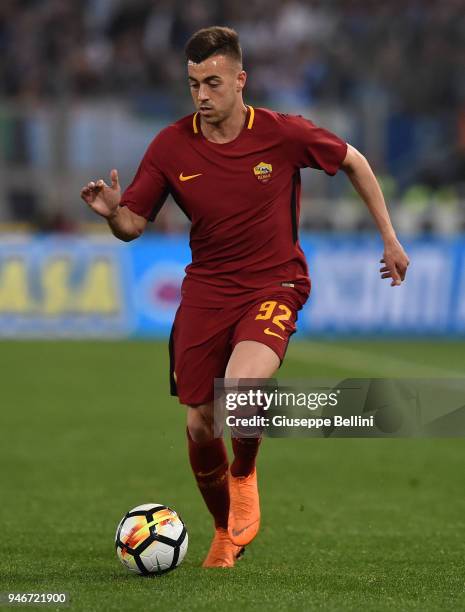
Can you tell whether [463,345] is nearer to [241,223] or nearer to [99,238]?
[99,238]

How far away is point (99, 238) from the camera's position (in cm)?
1877

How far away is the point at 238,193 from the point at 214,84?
1.58 feet

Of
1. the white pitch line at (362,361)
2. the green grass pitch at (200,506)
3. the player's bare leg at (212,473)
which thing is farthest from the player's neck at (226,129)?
the white pitch line at (362,361)

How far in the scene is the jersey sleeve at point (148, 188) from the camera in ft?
19.3

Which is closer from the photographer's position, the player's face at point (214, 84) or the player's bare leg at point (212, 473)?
the player's face at point (214, 84)

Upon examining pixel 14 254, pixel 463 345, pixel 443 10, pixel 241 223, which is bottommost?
pixel 463 345

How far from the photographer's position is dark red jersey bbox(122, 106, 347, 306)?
229 inches

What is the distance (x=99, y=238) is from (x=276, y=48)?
6.24m

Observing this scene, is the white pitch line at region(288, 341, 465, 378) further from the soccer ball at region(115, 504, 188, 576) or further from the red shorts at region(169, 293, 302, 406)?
the soccer ball at region(115, 504, 188, 576)

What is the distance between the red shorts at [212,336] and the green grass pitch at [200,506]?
0.80 meters

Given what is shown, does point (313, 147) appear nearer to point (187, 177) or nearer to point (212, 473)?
point (187, 177)

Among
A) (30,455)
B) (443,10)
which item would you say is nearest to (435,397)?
(30,455)

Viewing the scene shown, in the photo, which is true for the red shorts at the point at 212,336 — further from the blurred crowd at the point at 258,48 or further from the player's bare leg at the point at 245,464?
the blurred crowd at the point at 258,48

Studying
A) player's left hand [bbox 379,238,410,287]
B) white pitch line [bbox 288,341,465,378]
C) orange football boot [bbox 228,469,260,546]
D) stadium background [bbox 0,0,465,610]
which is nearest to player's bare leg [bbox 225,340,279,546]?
orange football boot [bbox 228,469,260,546]
